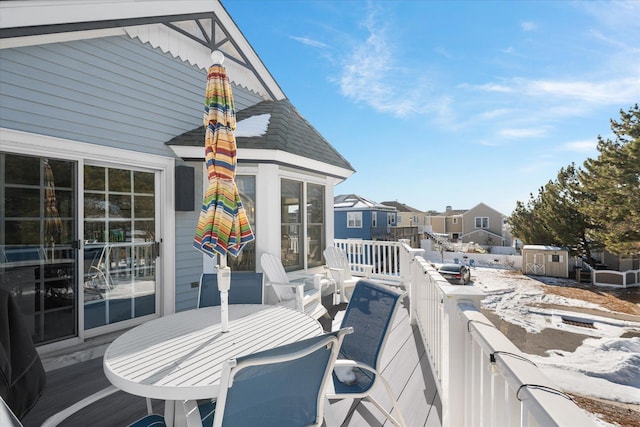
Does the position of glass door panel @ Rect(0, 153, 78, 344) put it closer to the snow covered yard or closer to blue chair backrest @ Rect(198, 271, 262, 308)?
blue chair backrest @ Rect(198, 271, 262, 308)

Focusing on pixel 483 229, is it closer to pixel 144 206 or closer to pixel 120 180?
pixel 144 206

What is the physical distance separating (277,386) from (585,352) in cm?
1100

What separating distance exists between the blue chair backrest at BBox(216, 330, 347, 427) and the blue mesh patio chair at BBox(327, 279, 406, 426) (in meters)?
0.37

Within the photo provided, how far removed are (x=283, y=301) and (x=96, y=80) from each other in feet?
11.8

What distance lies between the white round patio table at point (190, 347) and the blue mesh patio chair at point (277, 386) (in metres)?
0.14

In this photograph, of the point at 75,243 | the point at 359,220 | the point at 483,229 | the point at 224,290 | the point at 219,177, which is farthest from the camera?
the point at 483,229

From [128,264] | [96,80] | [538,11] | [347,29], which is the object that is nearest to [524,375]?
[128,264]

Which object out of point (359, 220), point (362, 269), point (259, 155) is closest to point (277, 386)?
point (259, 155)

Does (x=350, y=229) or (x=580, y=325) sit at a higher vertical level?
(x=350, y=229)

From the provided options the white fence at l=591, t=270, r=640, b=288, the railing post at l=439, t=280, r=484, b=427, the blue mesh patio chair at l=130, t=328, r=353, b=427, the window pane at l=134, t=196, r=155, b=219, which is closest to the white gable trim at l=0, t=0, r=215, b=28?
the window pane at l=134, t=196, r=155, b=219

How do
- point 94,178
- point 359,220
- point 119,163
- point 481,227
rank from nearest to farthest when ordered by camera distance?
point 94,178
point 119,163
point 359,220
point 481,227

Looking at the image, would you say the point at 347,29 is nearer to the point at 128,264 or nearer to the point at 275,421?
the point at 128,264

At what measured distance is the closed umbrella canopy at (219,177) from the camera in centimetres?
206

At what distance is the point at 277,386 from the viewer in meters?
1.16
